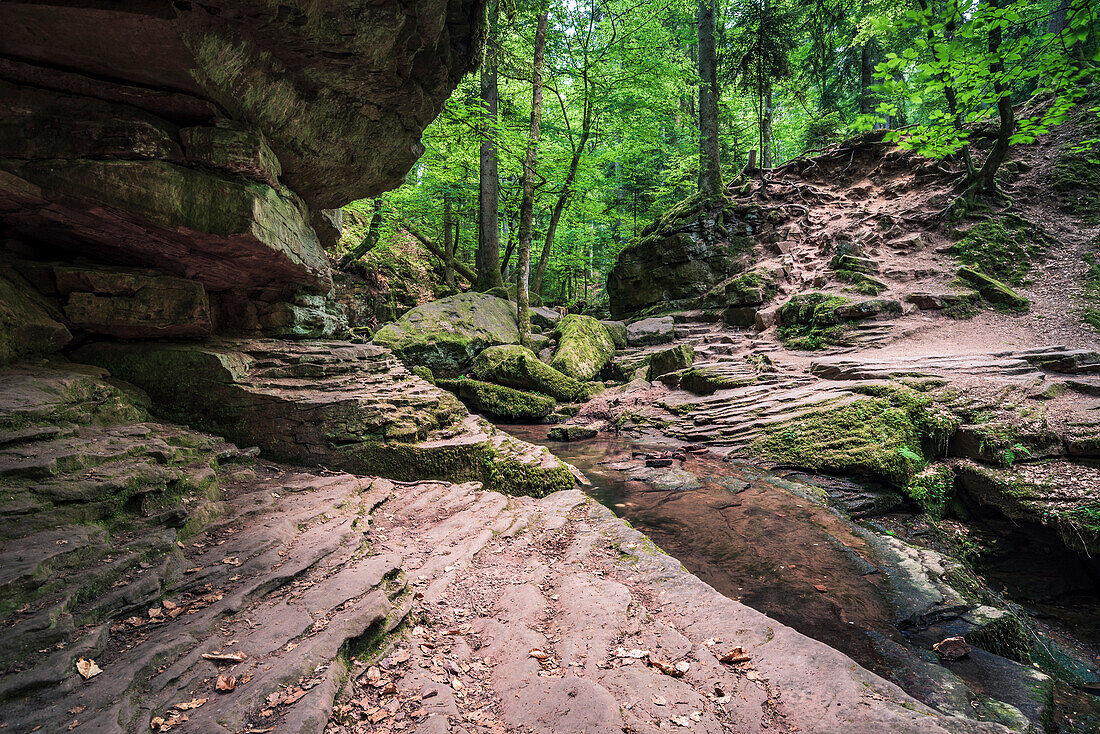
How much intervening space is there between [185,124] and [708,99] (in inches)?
731

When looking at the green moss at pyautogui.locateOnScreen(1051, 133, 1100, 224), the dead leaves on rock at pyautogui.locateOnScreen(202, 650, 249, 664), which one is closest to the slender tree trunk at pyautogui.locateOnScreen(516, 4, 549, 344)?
the dead leaves on rock at pyautogui.locateOnScreen(202, 650, 249, 664)

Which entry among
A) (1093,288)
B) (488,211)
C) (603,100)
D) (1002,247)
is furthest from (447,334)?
(1002,247)

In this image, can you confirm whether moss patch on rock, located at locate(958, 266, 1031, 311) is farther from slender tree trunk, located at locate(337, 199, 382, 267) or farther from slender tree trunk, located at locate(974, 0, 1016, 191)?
slender tree trunk, located at locate(337, 199, 382, 267)

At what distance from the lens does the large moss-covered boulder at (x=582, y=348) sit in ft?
44.2

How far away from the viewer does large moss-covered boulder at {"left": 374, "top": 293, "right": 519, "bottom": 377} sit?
11578 mm

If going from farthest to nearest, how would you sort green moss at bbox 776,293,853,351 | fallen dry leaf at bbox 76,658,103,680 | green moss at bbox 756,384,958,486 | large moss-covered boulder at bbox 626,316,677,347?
large moss-covered boulder at bbox 626,316,677,347 → green moss at bbox 776,293,853,351 → green moss at bbox 756,384,958,486 → fallen dry leaf at bbox 76,658,103,680

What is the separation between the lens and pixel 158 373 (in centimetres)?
469

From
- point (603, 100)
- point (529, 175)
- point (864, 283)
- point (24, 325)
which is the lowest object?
point (24, 325)

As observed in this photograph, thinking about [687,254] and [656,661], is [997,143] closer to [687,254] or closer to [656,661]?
[687,254]

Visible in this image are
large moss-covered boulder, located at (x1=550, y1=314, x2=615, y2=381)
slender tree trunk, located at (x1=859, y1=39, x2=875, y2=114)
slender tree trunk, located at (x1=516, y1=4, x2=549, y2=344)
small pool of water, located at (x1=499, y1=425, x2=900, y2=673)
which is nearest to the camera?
small pool of water, located at (x1=499, y1=425, x2=900, y2=673)

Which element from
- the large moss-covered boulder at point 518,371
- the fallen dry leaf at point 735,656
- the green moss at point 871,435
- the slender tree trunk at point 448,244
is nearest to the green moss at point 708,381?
the green moss at point 871,435

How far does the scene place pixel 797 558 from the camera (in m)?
4.75

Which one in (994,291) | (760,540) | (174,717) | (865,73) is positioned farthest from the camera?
(865,73)

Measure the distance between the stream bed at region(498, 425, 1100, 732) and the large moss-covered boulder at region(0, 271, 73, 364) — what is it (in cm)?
634
